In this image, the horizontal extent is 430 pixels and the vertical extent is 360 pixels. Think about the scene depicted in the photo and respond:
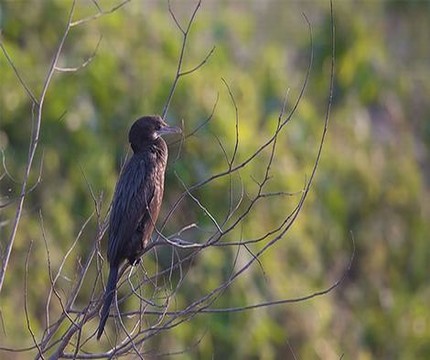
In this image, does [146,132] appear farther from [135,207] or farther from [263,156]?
[263,156]

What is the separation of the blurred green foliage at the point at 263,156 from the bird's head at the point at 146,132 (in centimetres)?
318

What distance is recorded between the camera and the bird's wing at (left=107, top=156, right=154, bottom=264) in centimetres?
611

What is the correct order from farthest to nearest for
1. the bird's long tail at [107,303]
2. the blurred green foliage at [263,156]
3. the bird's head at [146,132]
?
1. the blurred green foliage at [263,156]
2. the bird's head at [146,132]
3. the bird's long tail at [107,303]

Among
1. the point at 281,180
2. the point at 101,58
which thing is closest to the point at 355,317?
the point at 281,180

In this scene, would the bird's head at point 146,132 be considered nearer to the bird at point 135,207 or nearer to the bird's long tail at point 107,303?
the bird at point 135,207

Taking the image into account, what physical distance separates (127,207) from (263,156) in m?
5.96

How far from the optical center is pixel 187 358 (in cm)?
1044

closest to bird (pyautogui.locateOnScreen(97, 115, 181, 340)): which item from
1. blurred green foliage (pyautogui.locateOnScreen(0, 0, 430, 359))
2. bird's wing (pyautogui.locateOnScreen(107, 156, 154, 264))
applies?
bird's wing (pyautogui.locateOnScreen(107, 156, 154, 264))

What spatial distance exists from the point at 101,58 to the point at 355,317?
3.60 m

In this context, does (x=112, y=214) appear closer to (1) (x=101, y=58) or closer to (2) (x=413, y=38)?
(1) (x=101, y=58)

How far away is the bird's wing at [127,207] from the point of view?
241 inches

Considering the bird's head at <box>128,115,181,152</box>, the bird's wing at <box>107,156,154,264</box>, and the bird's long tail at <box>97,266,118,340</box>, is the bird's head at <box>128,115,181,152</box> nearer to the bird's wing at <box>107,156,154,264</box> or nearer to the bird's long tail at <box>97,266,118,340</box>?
the bird's wing at <box>107,156,154,264</box>

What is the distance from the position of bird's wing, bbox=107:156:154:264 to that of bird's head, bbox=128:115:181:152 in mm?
237

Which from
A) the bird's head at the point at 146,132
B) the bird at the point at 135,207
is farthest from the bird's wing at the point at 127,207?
the bird's head at the point at 146,132
